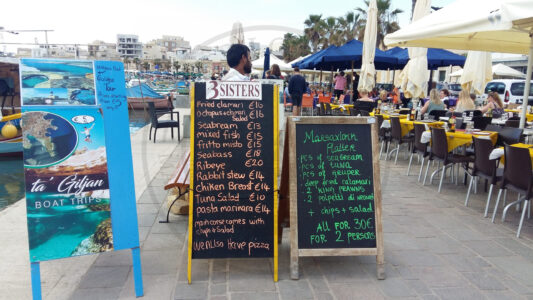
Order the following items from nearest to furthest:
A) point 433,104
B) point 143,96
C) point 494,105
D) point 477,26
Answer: point 477,26
point 433,104
point 494,105
point 143,96

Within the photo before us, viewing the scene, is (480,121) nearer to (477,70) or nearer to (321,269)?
(477,70)

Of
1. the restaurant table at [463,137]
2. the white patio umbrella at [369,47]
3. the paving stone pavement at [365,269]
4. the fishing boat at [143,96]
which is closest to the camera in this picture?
the paving stone pavement at [365,269]

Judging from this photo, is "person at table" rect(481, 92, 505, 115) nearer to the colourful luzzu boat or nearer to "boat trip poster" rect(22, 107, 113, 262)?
"boat trip poster" rect(22, 107, 113, 262)

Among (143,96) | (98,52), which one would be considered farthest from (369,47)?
(143,96)

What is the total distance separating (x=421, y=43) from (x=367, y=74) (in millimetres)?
3458

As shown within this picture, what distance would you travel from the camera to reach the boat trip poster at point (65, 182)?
94.8 inches

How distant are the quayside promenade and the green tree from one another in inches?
1888

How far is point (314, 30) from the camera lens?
1852 inches

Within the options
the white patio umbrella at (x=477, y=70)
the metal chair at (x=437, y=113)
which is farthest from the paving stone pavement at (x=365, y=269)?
the white patio umbrella at (x=477, y=70)

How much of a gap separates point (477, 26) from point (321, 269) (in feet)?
9.63

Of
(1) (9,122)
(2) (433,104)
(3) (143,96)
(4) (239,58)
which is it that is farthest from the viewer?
(3) (143,96)

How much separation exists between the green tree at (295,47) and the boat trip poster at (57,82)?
4924cm

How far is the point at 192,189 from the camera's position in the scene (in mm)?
2877

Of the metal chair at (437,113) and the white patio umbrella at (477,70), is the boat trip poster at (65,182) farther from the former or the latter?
the white patio umbrella at (477,70)
